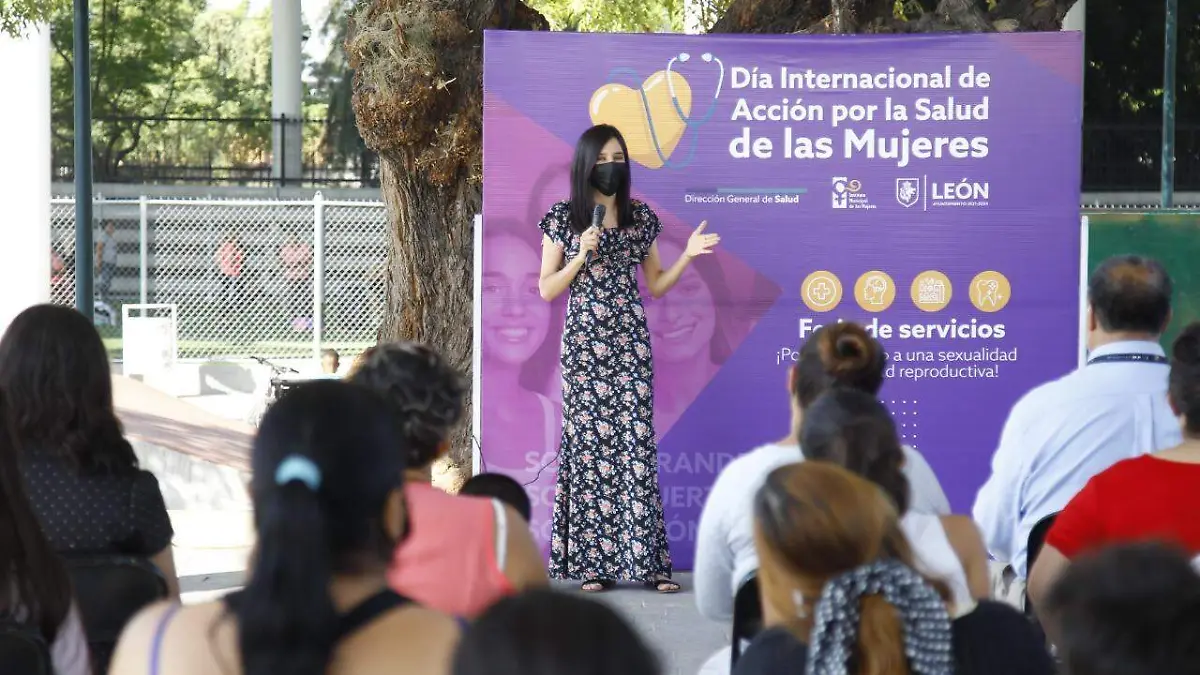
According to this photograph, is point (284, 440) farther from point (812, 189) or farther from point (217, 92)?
point (217, 92)

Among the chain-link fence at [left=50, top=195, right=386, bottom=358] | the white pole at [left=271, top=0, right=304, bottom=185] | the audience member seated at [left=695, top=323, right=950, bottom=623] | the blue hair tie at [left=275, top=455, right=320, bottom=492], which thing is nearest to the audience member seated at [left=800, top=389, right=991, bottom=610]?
the audience member seated at [left=695, top=323, right=950, bottom=623]

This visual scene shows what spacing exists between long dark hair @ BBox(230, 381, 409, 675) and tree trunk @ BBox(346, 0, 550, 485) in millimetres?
6686

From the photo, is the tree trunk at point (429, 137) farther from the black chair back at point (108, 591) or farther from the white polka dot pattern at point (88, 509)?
the black chair back at point (108, 591)

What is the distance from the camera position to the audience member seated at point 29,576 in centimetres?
266

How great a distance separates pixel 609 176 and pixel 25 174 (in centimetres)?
1205

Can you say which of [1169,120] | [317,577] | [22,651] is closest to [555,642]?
[317,577]

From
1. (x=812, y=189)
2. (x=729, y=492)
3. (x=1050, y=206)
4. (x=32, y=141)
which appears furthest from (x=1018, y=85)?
(x=32, y=141)

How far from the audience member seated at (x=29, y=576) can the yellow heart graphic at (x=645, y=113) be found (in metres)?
4.28

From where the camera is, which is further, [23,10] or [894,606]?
[23,10]

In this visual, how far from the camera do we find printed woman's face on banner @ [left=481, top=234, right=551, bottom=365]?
21.9 feet

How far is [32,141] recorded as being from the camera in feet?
54.3

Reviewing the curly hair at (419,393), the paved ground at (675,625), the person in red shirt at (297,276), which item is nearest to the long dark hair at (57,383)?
the curly hair at (419,393)

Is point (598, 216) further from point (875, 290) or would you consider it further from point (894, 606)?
point (894, 606)

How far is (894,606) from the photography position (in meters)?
2.22
